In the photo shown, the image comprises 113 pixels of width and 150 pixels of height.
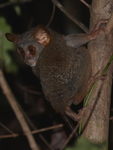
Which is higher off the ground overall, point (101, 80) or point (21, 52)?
point (21, 52)

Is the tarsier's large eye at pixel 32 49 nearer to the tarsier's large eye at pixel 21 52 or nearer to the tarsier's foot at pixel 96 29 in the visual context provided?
the tarsier's large eye at pixel 21 52

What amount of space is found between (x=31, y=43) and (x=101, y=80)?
1.68 metres

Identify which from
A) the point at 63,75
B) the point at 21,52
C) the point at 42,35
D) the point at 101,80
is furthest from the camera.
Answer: the point at 21,52

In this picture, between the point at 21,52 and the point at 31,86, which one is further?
the point at 31,86

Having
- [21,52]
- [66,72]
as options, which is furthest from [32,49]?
[66,72]

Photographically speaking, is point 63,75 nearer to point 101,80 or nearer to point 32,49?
point 101,80

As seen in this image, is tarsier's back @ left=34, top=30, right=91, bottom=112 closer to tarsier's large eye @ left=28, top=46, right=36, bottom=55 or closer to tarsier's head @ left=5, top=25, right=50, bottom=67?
tarsier's head @ left=5, top=25, right=50, bottom=67

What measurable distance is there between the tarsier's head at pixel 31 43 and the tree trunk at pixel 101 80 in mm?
991

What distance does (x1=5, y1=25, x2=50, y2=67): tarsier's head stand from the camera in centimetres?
410

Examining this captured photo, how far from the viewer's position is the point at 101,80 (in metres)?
3.01

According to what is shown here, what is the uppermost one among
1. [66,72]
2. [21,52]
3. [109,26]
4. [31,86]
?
[21,52]

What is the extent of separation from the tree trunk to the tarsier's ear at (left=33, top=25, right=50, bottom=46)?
0.85 m

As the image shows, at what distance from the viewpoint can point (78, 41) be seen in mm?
3697

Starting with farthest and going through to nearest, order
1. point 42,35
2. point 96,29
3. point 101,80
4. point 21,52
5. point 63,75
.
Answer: point 21,52 < point 42,35 < point 63,75 < point 96,29 < point 101,80
